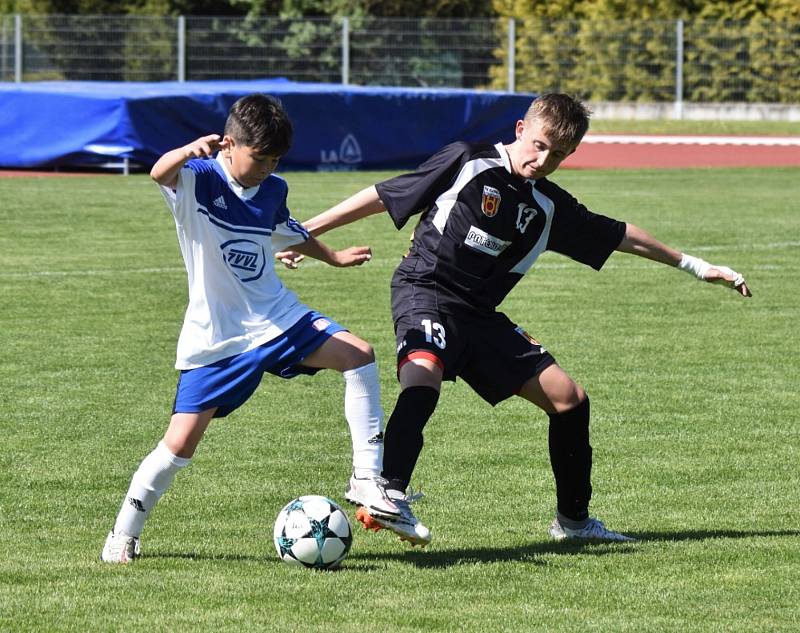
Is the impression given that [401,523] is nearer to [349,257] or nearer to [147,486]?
[147,486]

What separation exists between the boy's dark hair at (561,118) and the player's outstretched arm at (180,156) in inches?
45.9

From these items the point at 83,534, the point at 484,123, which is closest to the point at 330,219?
the point at 83,534

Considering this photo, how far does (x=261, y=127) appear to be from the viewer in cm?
495

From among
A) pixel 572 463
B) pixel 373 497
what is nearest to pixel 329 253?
pixel 373 497

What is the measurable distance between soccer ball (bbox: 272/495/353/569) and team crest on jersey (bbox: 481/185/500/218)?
4.08ft

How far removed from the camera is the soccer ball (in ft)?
16.6

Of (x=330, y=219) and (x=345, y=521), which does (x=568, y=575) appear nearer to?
(x=345, y=521)

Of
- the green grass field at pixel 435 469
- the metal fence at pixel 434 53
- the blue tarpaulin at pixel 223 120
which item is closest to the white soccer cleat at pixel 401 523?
the green grass field at pixel 435 469

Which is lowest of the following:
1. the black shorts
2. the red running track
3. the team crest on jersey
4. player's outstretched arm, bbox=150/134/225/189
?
the red running track

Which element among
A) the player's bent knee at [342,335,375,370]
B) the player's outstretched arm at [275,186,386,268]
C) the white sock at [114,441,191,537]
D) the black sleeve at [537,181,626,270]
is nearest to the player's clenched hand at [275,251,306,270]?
the player's outstretched arm at [275,186,386,268]

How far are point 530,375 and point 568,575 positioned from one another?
2.55ft

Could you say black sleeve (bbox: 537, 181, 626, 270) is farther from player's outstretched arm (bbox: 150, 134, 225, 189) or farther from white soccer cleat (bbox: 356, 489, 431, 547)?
player's outstretched arm (bbox: 150, 134, 225, 189)

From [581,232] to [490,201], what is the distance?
0.46 m

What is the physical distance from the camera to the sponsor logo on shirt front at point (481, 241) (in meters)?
5.41
